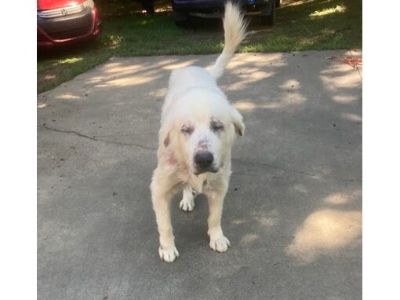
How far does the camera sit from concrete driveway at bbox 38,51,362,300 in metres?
3.19

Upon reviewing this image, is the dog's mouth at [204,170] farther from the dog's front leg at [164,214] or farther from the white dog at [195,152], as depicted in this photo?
the dog's front leg at [164,214]

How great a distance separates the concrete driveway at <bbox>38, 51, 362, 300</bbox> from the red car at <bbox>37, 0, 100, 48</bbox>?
2871mm

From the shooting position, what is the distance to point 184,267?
3332mm

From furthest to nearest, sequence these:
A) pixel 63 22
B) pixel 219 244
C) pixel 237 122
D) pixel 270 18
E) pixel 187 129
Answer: pixel 270 18 < pixel 63 22 < pixel 219 244 < pixel 237 122 < pixel 187 129

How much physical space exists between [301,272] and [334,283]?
0.75 feet

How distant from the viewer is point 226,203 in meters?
4.07

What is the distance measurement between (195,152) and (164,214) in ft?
2.39

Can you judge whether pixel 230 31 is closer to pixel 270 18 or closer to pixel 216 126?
pixel 216 126

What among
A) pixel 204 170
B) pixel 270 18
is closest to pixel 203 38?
pixel 270 18

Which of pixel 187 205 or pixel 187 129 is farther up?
pixel 187 129

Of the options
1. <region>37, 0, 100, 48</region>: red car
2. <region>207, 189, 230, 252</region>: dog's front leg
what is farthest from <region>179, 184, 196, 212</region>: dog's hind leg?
<region>37, 0, 100, 48</region>: red car

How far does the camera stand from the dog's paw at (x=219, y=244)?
137 inches

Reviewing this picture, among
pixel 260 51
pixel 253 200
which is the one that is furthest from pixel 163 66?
pixel 253 200

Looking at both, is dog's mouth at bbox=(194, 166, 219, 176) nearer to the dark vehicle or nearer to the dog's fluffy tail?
the dog's fluffy tail
